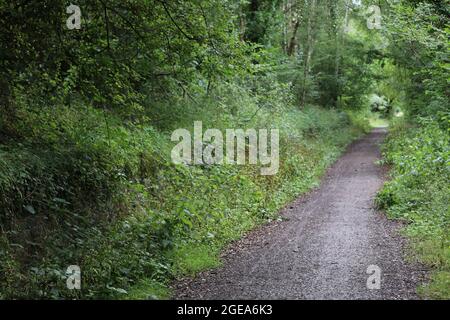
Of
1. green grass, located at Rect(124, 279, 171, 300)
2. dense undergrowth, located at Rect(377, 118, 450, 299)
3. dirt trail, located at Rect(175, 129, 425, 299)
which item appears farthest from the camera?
dense undergrowth, located at Rect(377, 118, 450, 299)

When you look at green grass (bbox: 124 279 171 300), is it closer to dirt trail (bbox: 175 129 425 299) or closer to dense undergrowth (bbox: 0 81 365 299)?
dense undergrowth (bbox: 0 81 365 299)

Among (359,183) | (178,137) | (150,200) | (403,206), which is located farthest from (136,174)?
(359,183)

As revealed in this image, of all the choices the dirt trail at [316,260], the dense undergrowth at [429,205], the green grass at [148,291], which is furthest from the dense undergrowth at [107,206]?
the dense undergrowth at [429,205]

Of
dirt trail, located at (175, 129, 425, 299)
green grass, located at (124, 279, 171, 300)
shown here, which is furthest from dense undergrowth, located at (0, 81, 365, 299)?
dirt trail, located at (175, 129, 425, 299)

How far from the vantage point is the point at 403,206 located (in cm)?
1151

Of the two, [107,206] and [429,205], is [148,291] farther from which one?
[429,205]

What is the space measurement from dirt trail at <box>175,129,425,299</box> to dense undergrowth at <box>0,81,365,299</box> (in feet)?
1.71

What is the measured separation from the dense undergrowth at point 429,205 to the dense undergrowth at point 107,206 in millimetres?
3154

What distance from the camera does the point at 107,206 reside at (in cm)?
829

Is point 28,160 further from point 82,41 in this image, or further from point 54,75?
point 82,41

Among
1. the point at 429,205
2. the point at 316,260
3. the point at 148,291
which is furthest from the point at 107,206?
the point at 429,205

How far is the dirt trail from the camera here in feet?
21.8

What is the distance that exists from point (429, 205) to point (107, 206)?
6.98 meters

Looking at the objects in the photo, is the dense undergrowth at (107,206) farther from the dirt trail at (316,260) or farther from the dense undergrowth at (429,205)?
the dense undergrowth at (429,205)
